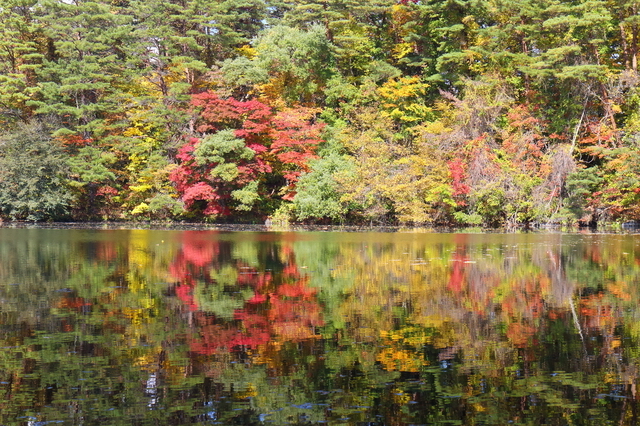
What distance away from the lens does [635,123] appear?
95.3 feet

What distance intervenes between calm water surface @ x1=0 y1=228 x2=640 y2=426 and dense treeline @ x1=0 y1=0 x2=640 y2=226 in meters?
16.4

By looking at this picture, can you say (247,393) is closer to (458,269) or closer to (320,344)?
(320,344)

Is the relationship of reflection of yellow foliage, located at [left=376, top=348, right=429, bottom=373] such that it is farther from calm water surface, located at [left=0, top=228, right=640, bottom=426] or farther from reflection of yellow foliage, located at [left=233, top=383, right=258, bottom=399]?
reflection of yellow foliage, located at [left=233, top=383, right=258, bottom=399]

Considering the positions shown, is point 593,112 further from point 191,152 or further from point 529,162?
point 191,152

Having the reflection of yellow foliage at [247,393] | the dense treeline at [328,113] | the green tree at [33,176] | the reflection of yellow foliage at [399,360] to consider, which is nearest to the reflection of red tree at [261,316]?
the reflection of yellow foliage at [399,360]

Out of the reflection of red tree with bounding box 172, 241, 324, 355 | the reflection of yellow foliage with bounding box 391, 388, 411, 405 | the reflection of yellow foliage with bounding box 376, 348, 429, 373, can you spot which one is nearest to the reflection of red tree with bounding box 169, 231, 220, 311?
the reflection of red tree with bounding box 172, 241, 324, 355

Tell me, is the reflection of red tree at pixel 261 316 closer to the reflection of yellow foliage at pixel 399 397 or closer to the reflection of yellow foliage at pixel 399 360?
the reflection of yellow foliage at pixel 399 360

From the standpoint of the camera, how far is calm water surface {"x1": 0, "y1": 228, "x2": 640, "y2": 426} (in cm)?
507

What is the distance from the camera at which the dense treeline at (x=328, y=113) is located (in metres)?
29.9

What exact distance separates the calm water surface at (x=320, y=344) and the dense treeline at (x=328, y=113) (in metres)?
16.4

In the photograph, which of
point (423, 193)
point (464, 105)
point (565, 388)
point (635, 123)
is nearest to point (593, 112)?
point (635, 123)

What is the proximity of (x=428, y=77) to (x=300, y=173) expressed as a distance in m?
8.10

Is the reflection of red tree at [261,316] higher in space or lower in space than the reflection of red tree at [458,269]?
lower

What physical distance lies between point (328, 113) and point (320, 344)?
101 ft
